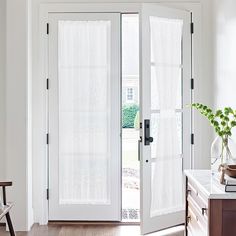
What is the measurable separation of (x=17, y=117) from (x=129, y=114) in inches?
133

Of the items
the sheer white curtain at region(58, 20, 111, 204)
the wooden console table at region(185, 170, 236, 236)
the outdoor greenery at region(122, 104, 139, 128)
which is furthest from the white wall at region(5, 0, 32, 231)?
the outdoor greenery at region(122, 104, 139, 128)


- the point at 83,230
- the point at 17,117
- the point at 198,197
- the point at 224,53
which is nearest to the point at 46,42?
the point at 17,117

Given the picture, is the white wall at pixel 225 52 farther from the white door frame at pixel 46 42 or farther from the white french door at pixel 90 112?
the white french door at pixel 90 112

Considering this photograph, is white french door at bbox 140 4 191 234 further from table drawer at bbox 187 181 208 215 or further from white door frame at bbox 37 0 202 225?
table drawer at bbox 187 181 208 215

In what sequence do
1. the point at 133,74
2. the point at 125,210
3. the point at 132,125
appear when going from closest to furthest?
1. the point at 125,210
2. the point at 133,74
3. the point at 132,125

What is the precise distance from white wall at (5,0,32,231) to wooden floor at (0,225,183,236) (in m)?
0.15

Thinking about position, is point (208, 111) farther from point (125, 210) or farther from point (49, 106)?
point (125, 210)

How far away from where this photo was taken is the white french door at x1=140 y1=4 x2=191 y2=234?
4258 mm

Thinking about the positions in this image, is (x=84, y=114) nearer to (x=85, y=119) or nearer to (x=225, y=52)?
(x=85, y=119)

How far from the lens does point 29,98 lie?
447cm

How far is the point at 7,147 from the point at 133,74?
10.4ft

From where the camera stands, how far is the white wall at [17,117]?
4.38 metres

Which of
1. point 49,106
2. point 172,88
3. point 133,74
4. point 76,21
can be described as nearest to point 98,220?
point 49,106

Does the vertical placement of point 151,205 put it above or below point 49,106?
below
